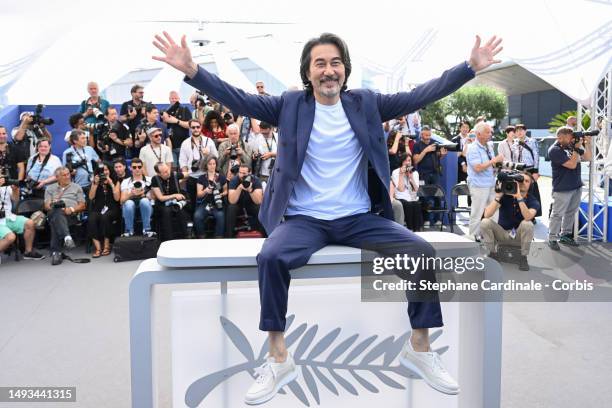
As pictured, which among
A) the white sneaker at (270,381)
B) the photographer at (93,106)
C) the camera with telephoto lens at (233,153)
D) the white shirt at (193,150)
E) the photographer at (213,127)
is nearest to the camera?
the white sneaker at (270,381)

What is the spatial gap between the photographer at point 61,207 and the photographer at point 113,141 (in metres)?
0.91

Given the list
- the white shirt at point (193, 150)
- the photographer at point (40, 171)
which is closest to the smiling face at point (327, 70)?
the white shirt at point (193, 150)

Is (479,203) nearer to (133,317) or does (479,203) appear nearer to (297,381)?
(297,381)

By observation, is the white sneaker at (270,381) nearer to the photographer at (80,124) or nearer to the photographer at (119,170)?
the photographer at (119,170)

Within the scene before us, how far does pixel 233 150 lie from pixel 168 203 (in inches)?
43.7

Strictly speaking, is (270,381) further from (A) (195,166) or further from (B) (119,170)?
(A) (195,166)

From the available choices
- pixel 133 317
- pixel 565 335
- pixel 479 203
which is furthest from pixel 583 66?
pixel 133 317

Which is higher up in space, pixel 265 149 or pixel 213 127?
pixel 213 127

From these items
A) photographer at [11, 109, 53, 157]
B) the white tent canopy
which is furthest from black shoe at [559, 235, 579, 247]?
photographer at [11, 109, 53, 157]

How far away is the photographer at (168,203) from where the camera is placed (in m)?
7.19

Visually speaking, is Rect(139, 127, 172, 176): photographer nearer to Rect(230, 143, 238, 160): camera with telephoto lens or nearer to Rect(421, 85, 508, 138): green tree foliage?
Rect(230, 143, 238, 160): camera with telephoto lens

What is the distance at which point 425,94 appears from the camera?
7.94ft

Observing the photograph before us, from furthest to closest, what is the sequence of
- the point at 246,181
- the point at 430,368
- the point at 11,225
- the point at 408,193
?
the point at 408,193 < the point at 246,181 < the point at 11,225 < the point at 430,368

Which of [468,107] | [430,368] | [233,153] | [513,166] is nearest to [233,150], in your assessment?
[233,153]
